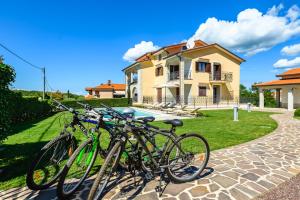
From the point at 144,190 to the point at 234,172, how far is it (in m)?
1.99

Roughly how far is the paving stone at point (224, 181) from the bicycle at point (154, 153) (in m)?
0.33

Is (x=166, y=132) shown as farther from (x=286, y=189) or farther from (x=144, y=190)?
(x=286, y=189)

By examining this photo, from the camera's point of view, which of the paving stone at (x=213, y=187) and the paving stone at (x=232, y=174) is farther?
the paving stone at (x=232, y=174)

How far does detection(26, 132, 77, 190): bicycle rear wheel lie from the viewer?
2954 mm

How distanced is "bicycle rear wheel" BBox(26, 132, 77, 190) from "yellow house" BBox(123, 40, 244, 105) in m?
20.7

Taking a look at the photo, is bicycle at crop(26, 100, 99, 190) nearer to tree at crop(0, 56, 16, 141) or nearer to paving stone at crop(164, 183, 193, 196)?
tree at crop(0, 56, 16, 141)

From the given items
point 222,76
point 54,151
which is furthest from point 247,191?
point 222,76

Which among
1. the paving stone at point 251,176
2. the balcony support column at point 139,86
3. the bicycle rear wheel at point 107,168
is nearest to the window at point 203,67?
the balcony support column at point 139,86

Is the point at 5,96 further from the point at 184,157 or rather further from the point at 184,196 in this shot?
the point at 184,196

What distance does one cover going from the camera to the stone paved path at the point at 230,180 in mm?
3082

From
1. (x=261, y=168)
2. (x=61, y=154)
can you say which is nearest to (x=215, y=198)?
(x=261, y=168)

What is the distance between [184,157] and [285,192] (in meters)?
1.74

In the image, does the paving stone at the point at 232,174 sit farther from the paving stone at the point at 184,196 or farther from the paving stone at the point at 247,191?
the paving stone at the point at 184,196

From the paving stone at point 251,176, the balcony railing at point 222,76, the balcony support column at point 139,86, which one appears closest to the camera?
the paving stone at point 251,176
